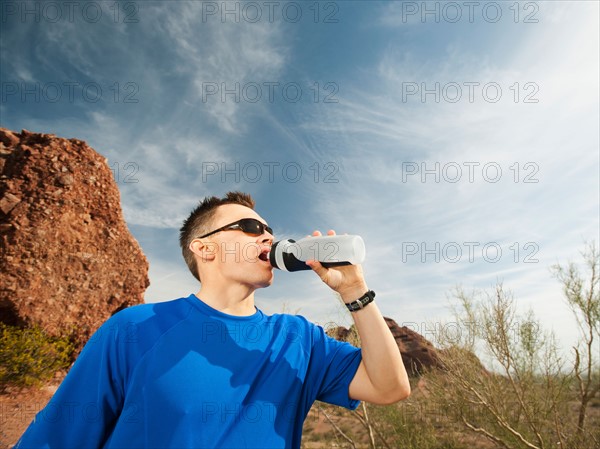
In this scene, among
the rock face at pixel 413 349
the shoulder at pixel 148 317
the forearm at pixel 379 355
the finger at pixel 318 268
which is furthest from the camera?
the rock face at pixel 413 349

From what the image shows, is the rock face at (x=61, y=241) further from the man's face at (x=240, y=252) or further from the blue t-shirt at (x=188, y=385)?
the blue t-shirt at (x=188, y=385)

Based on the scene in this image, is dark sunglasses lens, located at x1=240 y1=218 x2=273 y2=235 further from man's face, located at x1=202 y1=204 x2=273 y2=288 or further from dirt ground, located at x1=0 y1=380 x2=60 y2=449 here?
dirt ground, located at x1=0 y1=380 x2=60 y2=449

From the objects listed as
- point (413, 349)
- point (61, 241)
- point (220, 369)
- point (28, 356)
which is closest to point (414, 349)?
point (413, 349)

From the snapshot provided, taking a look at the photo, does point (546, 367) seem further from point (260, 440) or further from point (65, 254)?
point (65, 254)

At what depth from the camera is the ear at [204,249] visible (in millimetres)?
2121

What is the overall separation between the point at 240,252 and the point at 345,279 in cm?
62

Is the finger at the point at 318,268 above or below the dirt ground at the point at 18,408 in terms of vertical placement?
above

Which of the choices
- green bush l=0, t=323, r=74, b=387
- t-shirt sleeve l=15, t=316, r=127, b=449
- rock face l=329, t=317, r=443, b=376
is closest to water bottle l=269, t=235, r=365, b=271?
t-shirt sleeve l=15, t=316, r=127, b=449

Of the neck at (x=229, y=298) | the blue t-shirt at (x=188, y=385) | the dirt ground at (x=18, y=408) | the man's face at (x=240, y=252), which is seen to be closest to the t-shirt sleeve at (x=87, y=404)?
the blue t-shirt at (x=188, y=385)

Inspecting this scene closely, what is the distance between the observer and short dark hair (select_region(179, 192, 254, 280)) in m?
2.36

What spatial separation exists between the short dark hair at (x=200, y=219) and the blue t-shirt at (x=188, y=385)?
57 centimetres

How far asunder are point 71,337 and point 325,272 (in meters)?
11.7

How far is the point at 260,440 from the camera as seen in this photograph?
1486mm

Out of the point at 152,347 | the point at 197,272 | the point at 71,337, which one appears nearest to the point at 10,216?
the point at 71,337
